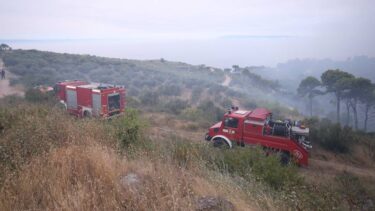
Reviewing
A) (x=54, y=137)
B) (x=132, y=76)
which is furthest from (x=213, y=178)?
(x=132, y=76)

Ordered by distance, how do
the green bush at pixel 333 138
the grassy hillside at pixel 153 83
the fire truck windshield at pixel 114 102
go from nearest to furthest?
1. the green bush at pixel 333 138
2. the fire truck windshield at pixel 114 102
3. the grassy hillside at pixel 153 83

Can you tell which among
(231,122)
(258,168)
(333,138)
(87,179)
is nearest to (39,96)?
(231,122)

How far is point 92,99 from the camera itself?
17.2 metres

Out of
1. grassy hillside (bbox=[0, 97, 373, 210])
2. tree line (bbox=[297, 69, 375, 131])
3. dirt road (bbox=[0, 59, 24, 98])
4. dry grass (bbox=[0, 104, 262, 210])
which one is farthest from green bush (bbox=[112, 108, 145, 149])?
tree line (bbox=[297, 69, 375, 131])

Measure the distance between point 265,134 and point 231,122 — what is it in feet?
5.59

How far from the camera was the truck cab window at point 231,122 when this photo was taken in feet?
42.7

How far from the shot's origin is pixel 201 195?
3.90m

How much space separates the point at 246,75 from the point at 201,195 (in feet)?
177

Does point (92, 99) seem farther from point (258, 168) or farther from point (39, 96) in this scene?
point (258, 168)

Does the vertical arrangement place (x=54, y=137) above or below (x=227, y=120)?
above

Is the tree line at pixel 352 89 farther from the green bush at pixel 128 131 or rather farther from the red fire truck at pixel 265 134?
the green bush at pixel 128 131

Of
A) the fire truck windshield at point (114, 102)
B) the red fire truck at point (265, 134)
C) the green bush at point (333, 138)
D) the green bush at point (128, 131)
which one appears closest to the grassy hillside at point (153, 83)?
the fire truck windshield at point (114, 102)

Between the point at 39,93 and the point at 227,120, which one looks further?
the point at 39,93

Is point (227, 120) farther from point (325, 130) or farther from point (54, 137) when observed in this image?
point (54, 137)
